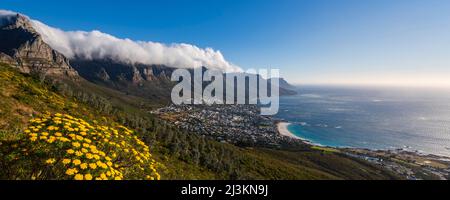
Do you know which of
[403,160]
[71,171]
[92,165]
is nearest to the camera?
[71,171]

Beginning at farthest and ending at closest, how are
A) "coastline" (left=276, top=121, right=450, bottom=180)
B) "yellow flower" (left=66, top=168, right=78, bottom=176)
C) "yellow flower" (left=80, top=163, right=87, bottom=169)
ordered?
"coastline" (left=276, top=121, right=450, bottom=180) → "yellow flower" (left=80, top=163, right=87, bottom=169) → "yellow flower" (left=66, top=168, right=78, bottom=176)

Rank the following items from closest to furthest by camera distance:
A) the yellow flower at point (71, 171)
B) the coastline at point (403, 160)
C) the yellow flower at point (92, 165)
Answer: the yellow flower at point (71, 171) < the yellow flower at point (92, 165) < the coastline at point (403, 160)

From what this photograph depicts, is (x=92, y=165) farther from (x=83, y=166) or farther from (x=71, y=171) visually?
(x=71, y=171)

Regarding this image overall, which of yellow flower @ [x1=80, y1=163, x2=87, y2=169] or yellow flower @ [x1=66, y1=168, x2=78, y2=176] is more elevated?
yellow flower @ [x1=80, y1=163, x2=87, y2=169]

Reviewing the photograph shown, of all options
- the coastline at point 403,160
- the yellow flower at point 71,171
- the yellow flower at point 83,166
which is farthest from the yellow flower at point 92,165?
the coastline at point 403,160

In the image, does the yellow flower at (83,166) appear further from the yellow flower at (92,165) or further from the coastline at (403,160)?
the coastline at (403,160)

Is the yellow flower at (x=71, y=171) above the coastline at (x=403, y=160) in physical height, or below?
above

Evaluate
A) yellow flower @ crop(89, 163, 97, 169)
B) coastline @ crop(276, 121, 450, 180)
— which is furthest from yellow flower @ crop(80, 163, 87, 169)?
coastline @ crop(276, 121, 450, 180)

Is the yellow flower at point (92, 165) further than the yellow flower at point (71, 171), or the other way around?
the yellow flower at point (92, 165)

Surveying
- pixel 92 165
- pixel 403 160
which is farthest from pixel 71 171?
pixel 403 160

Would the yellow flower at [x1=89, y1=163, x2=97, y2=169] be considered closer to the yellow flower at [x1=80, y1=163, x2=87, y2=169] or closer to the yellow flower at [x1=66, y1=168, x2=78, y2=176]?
the yellow flower at [x1=80, y1=163, x2=87, y2=169]
